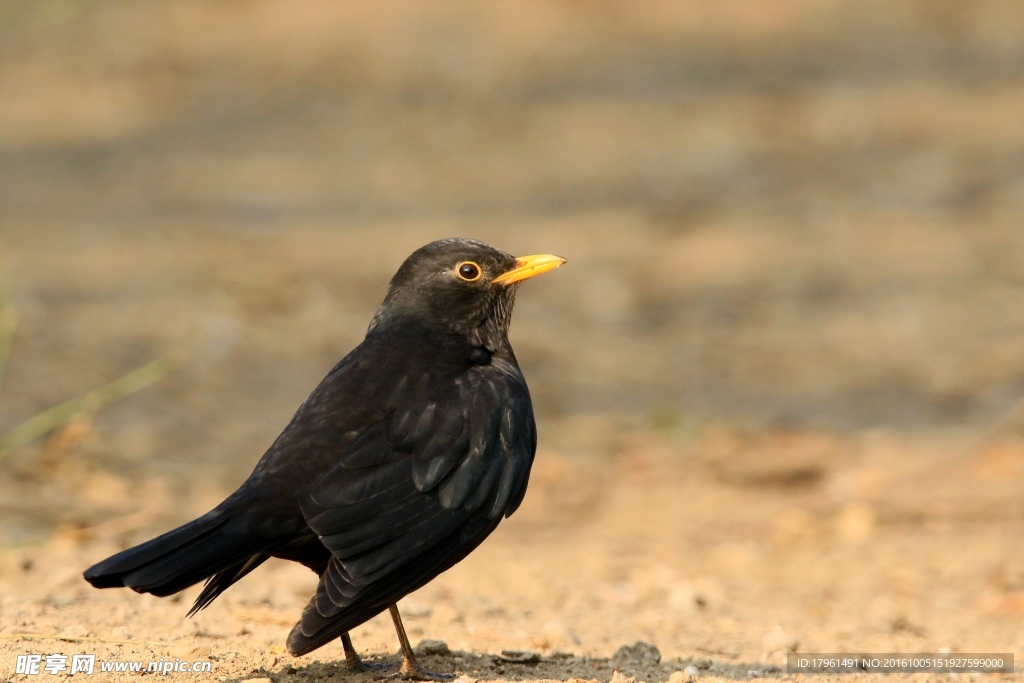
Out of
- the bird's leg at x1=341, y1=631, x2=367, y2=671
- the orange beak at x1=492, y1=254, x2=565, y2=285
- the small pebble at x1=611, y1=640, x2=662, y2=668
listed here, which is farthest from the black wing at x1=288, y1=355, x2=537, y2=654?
the small pebble at x1=611, y1=640, x2=662, y2=668

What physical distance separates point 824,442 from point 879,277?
140 inches

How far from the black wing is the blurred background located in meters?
1.68

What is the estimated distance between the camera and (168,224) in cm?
1241

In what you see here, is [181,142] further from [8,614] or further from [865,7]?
[8,614]

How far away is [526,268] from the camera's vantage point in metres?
5.26

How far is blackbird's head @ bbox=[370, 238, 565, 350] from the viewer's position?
5.14 m

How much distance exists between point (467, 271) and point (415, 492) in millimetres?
1147

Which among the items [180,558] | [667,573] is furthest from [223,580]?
[667,573]

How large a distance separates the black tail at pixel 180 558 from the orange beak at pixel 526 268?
1.58 metres

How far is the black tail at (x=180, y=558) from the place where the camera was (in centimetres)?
383

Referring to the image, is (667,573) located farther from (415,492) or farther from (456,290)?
(415,492)

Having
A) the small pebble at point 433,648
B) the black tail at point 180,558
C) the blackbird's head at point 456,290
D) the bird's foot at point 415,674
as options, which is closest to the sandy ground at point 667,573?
the small pebble at point 433,648

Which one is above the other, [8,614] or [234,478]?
[234,478]

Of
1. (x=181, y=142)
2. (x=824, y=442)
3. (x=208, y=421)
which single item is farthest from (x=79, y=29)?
(x=824, y=442)
